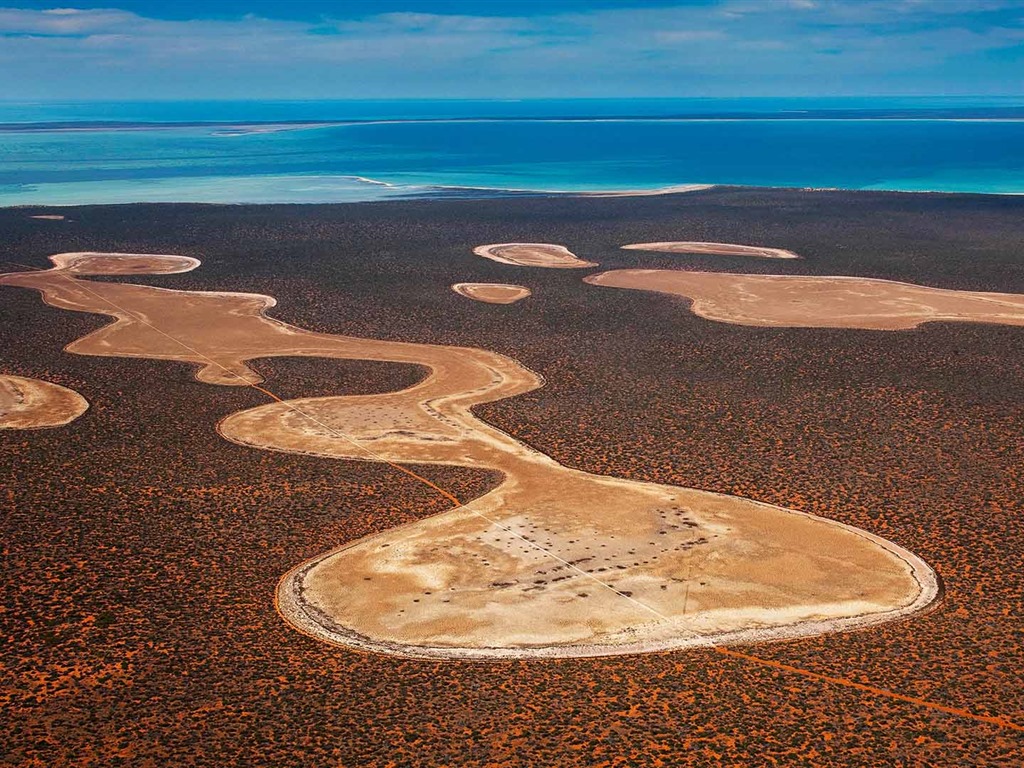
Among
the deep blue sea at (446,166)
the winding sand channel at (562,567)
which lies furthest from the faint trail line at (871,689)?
the deep blue sea at (446,166)

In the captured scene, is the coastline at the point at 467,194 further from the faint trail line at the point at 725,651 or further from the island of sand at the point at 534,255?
the faint trail line at the point at 725,651

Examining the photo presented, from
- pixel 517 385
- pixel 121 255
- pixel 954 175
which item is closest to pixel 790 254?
pixel 517 385

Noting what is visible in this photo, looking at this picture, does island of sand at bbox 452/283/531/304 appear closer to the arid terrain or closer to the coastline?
the arid terrain

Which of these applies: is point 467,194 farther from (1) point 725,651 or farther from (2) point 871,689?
(2) point 871,689

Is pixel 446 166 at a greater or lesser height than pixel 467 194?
greater

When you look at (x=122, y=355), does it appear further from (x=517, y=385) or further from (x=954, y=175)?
(x=954, y=175)

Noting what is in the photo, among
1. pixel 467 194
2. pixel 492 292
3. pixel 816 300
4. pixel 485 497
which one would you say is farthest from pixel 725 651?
pixel 467 194
